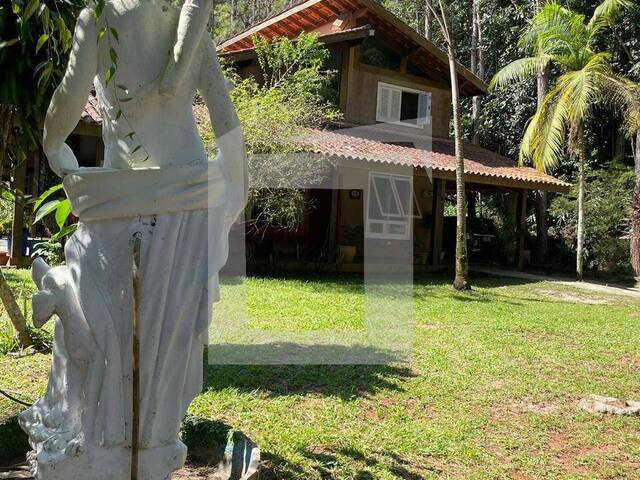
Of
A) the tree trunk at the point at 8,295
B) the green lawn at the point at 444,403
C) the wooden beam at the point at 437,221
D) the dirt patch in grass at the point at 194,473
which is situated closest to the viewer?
the dirt patch in grass at the point at 194,473

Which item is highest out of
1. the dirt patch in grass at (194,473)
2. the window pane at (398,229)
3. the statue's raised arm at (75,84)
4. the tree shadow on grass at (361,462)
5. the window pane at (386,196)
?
the window pane at (386,196)

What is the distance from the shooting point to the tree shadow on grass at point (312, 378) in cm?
509

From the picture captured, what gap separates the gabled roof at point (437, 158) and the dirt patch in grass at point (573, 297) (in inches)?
124

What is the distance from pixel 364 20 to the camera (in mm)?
14531

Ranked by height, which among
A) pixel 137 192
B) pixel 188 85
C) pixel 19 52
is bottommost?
pixel 137 192

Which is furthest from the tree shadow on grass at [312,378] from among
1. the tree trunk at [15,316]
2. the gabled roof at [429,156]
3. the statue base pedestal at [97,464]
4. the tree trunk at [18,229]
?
the tree trunk at [18,229]

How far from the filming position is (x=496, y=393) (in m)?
5.24

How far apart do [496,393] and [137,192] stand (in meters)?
4.11

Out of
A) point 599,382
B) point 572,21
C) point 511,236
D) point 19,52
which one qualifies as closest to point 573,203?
point 511,236

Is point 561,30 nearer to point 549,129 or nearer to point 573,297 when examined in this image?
point 549,129

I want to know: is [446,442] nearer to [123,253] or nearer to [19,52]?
[123,253]

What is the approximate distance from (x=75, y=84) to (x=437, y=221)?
1400 cm

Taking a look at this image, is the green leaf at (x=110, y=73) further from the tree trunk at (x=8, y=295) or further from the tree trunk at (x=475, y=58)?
the tree trunk at (x=475, y=58)

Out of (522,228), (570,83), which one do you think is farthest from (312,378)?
(522,228)
